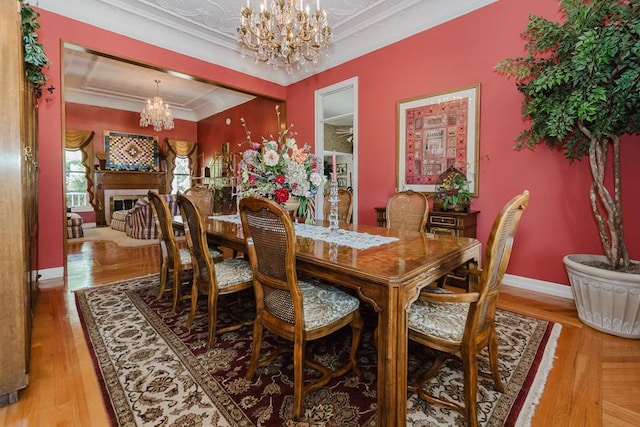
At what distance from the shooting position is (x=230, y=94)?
7.18 m

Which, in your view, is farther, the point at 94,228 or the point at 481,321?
the point at 94,228

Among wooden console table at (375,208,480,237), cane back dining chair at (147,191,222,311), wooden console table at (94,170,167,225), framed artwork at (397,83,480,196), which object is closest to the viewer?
cane back dining chair at (147,191,222,311)

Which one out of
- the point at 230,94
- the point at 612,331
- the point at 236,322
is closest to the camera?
the point at 612,331

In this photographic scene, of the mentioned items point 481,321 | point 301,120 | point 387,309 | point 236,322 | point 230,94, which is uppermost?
point 230,94

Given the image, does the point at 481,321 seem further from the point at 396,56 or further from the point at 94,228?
the point at 94,228

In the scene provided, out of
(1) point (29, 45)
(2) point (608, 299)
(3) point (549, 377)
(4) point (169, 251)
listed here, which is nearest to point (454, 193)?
(2) point (608, 299)

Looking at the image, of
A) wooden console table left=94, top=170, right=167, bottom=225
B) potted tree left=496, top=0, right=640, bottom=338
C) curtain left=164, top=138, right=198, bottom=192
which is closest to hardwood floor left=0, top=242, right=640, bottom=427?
potted tree left=496, top=0, right=640, bottom=338

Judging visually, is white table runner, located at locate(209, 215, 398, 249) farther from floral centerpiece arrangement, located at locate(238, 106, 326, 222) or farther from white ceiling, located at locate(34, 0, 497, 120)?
white ceiling, located at locate(34, 0, 497, 120)

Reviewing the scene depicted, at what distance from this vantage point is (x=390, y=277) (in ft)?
3.59

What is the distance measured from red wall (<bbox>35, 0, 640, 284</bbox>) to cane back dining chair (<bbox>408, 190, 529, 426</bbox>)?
77.3 inches

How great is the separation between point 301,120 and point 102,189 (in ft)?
19.2

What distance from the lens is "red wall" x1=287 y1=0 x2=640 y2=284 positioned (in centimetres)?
265

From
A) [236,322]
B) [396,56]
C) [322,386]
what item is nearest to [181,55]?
[396,56]

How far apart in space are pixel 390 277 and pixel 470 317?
40 centimetres
